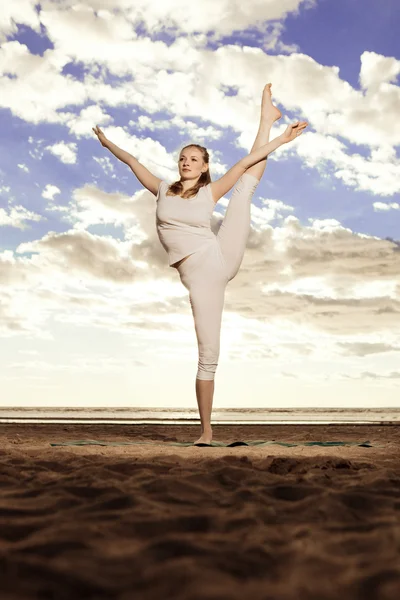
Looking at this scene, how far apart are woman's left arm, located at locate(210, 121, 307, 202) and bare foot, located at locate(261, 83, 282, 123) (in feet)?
0.95

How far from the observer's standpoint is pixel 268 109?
17.7 ft

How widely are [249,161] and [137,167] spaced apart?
3.67ft

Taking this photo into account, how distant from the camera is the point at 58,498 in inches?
99.5

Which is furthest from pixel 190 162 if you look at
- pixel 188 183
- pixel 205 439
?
pixel 205 439

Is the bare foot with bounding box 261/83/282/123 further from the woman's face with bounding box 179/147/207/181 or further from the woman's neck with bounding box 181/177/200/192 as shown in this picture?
the woman's neck with bounding box 181/177/200/192

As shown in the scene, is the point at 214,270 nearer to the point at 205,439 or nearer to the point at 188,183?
the point at 188,183

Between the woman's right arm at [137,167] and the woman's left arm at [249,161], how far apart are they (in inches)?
23.1

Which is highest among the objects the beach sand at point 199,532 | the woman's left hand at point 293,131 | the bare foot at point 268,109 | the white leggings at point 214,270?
the bare foot at point 268,109

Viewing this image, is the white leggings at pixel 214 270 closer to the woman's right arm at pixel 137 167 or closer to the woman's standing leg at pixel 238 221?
the woman's standing leg at pixel 238 221

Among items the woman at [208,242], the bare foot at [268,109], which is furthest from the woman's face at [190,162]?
the bare foot at [268,109]

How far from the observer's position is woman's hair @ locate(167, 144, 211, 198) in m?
5.25

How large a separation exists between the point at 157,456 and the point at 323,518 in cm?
200

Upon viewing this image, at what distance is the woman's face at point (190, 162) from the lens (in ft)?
17.4

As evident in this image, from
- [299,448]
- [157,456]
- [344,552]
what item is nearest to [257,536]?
[344,552]
